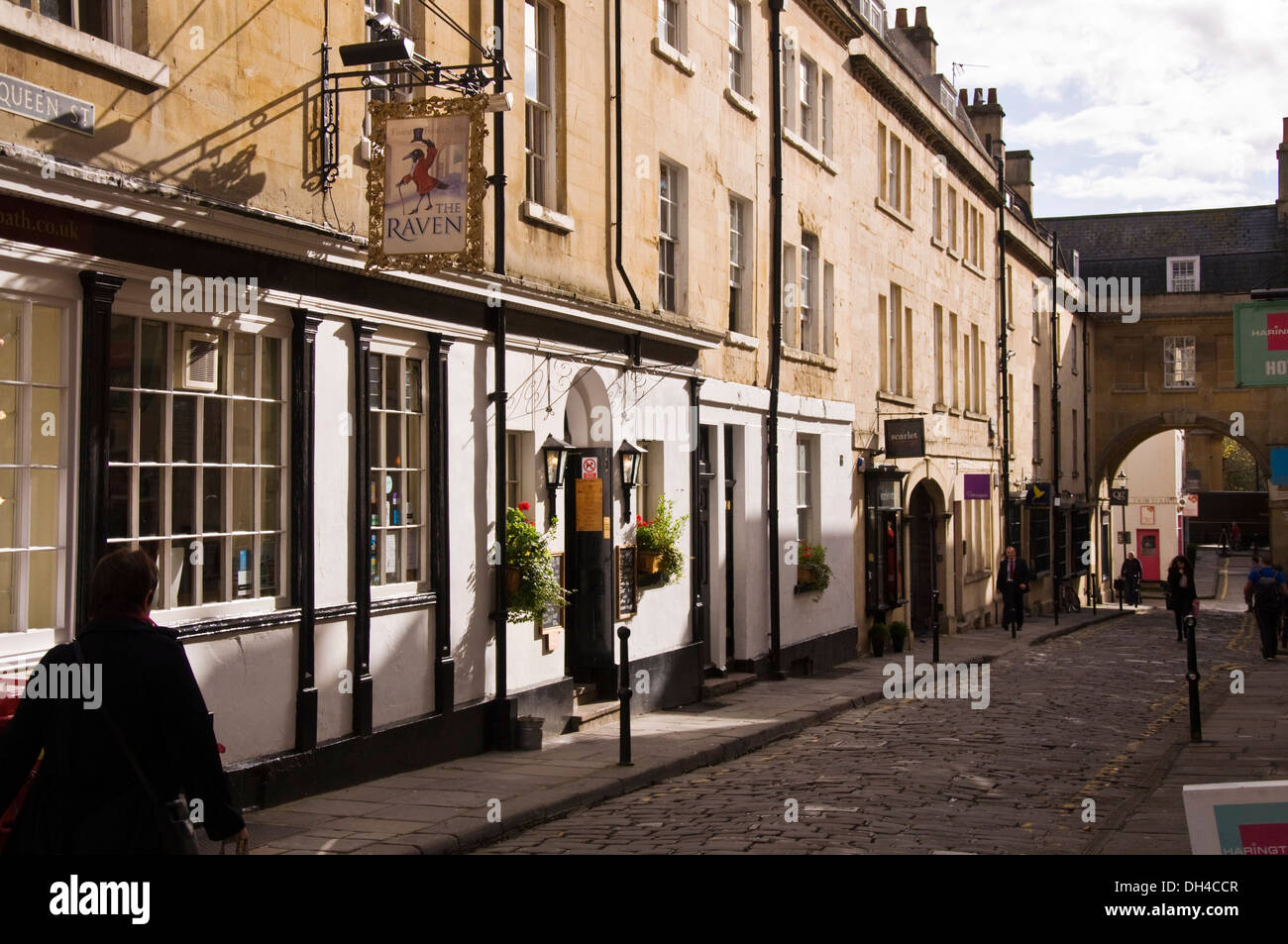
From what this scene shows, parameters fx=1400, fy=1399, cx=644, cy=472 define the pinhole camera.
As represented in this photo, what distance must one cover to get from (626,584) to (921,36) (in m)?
23.5

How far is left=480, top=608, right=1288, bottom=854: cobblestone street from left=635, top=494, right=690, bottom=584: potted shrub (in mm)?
2518

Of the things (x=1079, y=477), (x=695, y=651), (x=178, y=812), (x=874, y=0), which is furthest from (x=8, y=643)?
(x=1079, y=477)

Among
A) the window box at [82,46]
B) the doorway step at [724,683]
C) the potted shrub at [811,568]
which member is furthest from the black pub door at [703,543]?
the window box at [82,46]

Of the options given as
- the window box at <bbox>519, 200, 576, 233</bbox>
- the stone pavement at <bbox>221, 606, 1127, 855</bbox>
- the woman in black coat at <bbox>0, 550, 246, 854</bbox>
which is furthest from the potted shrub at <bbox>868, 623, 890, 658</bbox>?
the woman in black coat at <bbox>0, 550, 246, 854</bbox>

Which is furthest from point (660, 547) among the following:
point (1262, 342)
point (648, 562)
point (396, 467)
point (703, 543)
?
point (1262, 342)

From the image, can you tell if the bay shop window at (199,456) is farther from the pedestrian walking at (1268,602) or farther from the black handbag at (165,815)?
the pedestrian walking at (1268,602)

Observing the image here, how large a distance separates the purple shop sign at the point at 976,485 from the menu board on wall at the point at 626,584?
16.0 meters

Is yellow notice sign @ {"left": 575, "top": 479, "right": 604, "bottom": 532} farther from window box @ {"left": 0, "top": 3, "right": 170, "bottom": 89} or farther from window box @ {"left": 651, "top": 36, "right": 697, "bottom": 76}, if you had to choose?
window box @ {"left": 0, "top": 3, "right": 170, "bottom": 89}

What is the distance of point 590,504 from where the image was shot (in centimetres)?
1462

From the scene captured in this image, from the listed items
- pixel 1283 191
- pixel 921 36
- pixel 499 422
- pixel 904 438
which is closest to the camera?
pixel 499 422

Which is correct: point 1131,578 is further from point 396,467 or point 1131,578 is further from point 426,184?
point 426,184

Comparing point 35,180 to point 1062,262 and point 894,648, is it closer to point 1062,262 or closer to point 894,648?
point 894,648
